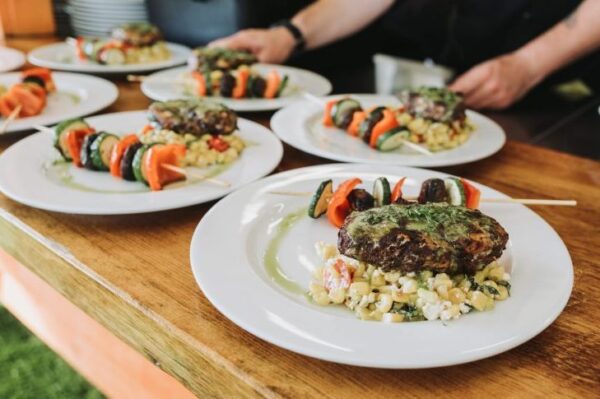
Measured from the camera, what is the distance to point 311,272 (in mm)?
1427

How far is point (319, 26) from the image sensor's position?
13.1 feet

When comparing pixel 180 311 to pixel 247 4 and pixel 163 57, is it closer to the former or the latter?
pixel 163 57

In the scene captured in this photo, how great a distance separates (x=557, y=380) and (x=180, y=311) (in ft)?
2.57

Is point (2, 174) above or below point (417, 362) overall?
below

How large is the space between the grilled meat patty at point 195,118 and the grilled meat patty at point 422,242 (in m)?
0.92

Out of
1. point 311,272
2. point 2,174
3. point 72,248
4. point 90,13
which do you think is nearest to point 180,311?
point 311,272

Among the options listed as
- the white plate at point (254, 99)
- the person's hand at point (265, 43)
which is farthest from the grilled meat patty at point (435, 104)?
the person's hand at point (265, 43)

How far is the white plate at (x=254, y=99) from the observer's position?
8.86ft

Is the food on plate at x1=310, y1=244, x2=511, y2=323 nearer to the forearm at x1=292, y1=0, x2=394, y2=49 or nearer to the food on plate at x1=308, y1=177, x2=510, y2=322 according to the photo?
the food on plate at x1=308, y1=177, x2=510, y2=322

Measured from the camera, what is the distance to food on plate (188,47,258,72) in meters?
3.06

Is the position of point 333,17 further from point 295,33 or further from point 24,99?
point 24,99

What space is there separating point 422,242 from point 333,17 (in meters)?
3.06

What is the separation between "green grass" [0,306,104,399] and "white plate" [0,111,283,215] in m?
1.87

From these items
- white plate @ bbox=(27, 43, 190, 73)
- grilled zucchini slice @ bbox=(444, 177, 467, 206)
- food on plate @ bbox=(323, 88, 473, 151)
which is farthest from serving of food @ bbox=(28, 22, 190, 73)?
grilled zucchini slice @ bbox=(444, 177, 467, 206)
